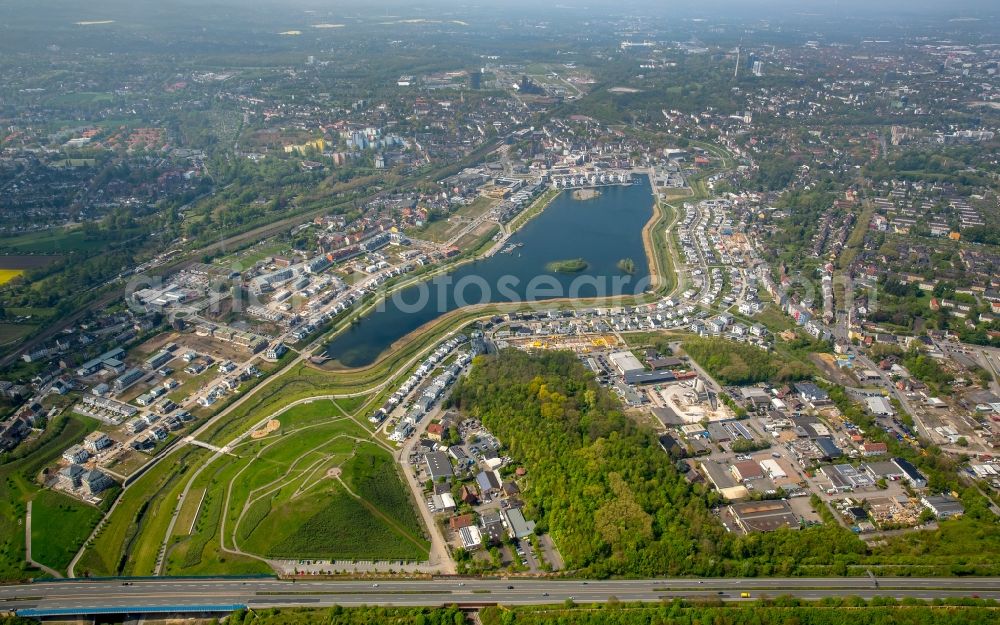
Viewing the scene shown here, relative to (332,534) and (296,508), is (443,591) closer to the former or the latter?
(332,534)

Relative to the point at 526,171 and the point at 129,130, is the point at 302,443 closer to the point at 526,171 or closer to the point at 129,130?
the point at 526,171

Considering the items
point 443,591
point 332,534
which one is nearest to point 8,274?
point 332,534

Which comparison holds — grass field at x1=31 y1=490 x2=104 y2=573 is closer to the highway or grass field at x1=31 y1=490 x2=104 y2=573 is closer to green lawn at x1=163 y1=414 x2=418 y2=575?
the highway

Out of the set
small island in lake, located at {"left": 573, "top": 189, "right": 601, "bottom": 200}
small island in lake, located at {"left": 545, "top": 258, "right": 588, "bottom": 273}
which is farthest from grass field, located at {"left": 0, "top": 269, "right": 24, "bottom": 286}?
small island in lake, located at {"left": 573, "top": 189, "right": 601, "bottom": 200}

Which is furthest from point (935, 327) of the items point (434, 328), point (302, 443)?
point (302, 443)

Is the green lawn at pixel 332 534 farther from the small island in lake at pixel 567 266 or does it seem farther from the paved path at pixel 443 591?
the small island in lake at pixel 567 266
